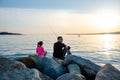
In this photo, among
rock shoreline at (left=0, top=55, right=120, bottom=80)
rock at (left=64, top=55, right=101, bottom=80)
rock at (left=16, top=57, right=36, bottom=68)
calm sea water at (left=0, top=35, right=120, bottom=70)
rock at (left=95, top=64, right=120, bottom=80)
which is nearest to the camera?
rock shoreline at (left=0, top=55, right=120, bottom=80)

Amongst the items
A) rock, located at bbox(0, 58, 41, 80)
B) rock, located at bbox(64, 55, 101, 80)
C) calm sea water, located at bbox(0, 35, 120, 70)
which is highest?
rock, located at bbox(0, 58, 41, 80)

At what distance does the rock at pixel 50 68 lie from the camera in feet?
36.4

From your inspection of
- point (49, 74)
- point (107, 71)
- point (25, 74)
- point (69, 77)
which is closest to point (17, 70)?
point (25, 74)

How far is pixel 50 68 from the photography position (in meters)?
11.2

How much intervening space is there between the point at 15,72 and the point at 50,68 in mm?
2784

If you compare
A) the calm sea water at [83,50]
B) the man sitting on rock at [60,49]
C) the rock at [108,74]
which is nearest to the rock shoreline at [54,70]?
the rock at [108,74]

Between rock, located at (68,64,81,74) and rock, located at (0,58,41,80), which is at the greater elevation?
rock, located at (0,58,41,80)

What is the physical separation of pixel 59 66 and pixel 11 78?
359 cm

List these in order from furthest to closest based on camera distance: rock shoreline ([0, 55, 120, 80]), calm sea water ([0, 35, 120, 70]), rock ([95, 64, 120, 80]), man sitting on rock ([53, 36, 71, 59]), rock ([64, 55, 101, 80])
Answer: calm sea water ([0, 35, 120, 70]), man sitting on rock ([53, 36, 71, 59]), rock ([64, 55, 101, 80]), rock ([95, 64, 120, 80]), rock shoreline ([0, 55, 120, 80])

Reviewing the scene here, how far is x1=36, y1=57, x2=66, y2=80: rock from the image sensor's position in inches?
437

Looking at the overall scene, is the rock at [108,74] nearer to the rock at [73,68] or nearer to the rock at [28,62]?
the rock at [73,68]

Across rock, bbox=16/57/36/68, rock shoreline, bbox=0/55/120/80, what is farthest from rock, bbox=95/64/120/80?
rock, bbox=16/57/36/68

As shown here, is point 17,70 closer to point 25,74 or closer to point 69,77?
point 25,74

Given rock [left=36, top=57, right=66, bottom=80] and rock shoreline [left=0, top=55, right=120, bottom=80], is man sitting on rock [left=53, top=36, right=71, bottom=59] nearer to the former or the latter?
rock shoreline [left=0, top=55, right=120, bottom=80]
